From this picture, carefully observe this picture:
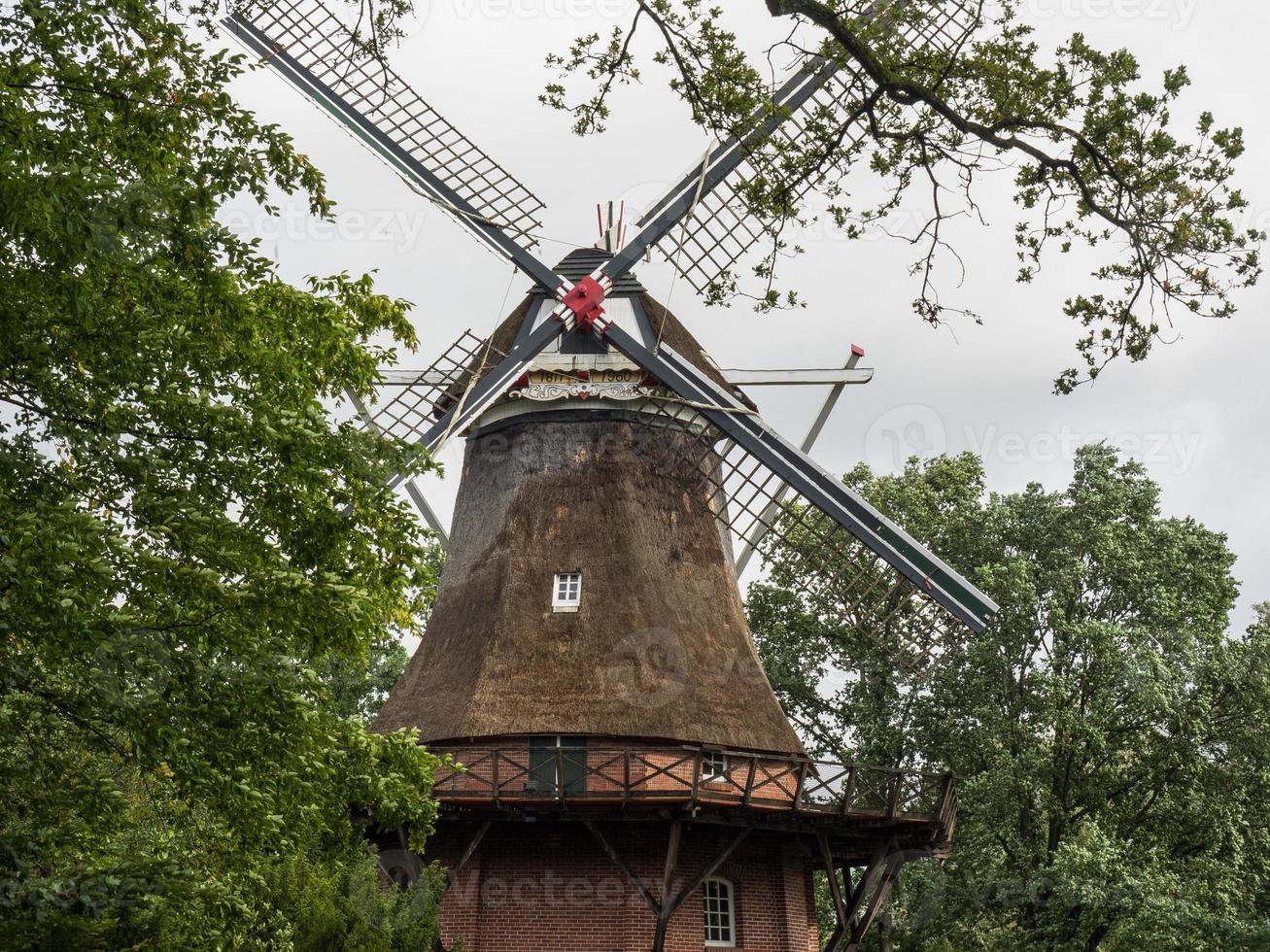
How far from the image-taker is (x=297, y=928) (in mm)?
12477

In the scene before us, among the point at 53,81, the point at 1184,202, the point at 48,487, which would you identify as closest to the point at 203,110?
the point at 53,81

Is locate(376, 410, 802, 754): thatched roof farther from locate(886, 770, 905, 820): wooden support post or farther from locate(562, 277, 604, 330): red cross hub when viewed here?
locate(886, 770, 905, 820): wooden support post

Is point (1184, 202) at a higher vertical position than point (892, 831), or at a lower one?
higher

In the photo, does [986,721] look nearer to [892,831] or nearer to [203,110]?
[892,831]

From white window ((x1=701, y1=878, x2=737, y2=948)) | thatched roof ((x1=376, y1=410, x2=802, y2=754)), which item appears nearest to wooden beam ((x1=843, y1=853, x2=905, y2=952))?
white window ((x1=701, y1=878, x2=737, y2=948))

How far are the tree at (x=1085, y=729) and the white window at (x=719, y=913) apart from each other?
5504 mm

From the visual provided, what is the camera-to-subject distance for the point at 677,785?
18031 mm

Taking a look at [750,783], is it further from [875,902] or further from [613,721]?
[875,902]

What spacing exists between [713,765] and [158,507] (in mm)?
11341

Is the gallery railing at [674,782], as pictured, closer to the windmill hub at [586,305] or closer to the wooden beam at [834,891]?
the wooden beam at [834,891]

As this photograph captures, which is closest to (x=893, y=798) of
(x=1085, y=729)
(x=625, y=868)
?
(x=625, y=868)

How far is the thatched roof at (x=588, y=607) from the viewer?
18.7 metres

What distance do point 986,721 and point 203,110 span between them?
19872mm

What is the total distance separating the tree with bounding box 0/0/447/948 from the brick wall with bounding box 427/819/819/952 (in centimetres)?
790
